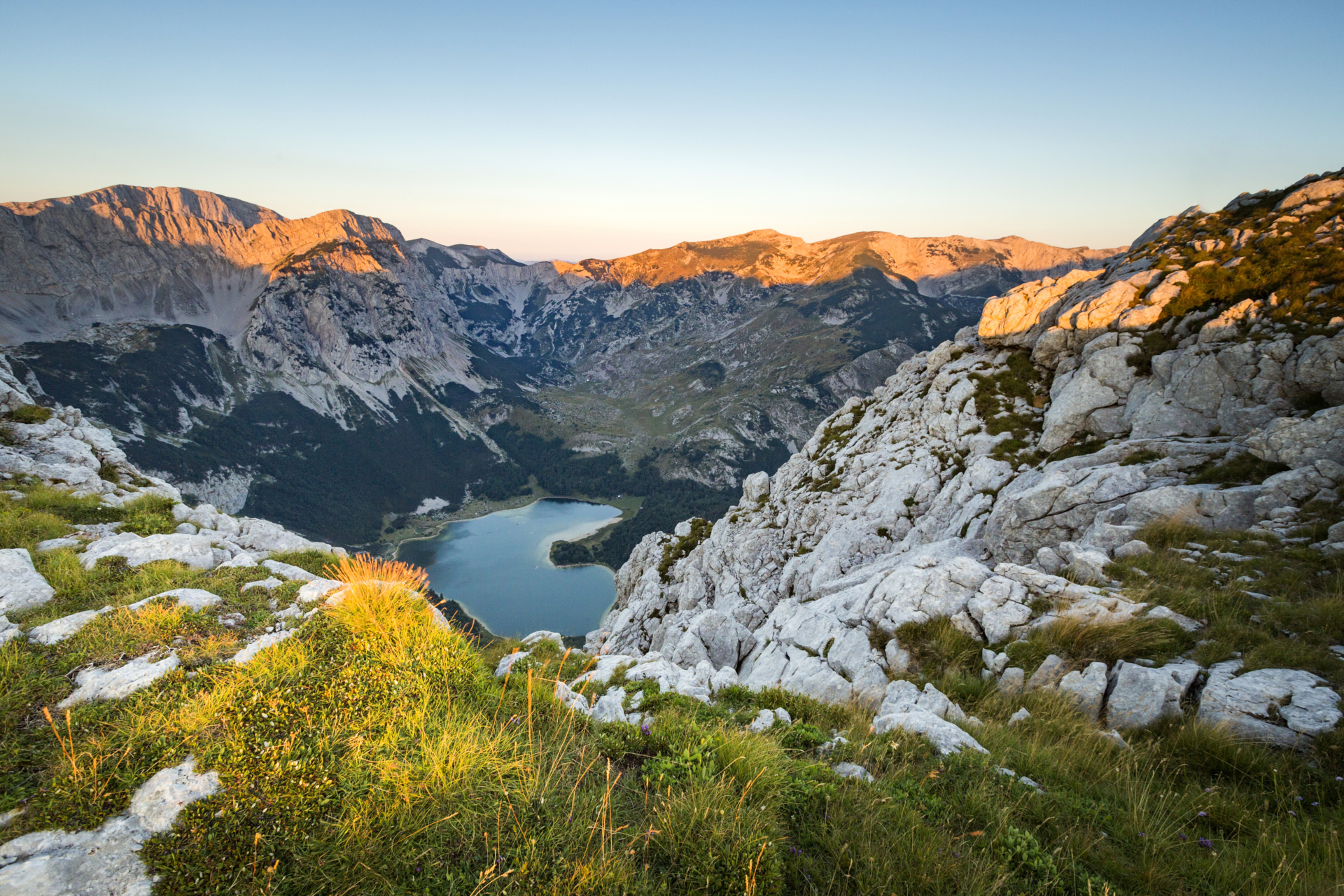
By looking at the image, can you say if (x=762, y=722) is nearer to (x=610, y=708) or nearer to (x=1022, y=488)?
(x=610, y=708)

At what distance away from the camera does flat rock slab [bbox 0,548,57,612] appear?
8477 mm

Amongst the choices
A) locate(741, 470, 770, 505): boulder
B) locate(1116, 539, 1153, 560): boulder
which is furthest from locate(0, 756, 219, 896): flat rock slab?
locate(741, 470, 770, 505): boulder

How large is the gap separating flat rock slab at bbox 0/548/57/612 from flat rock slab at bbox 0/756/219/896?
741 centimetres

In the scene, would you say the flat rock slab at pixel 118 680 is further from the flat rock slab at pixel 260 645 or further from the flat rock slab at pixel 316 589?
the flat rock slab at pixel 316 589

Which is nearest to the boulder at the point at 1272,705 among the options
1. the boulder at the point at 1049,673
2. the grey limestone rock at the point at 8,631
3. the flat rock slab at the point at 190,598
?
the boulder at the point at 1049,673

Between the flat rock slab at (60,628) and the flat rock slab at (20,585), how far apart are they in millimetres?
1475

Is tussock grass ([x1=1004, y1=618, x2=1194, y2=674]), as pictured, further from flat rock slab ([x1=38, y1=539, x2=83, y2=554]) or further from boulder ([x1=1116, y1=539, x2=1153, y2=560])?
flat rock slab ([x1=38, y1=539, x2=83, y2=554])

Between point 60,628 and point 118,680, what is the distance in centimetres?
259

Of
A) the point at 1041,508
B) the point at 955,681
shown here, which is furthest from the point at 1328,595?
the point at 1041,508

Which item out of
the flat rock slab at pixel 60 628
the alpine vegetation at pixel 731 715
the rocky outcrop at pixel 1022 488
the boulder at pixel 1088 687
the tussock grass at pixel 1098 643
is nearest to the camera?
the alpine vegetation at pixel 731 715

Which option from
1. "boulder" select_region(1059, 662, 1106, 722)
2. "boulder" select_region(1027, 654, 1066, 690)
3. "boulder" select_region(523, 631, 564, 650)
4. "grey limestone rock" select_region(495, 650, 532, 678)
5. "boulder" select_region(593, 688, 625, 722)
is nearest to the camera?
"boulder" select_region(593, 688, 625, 722)

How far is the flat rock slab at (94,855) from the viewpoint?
3.63 meters

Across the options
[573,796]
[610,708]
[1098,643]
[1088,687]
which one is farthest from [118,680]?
[1098,643]

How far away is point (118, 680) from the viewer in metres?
6.22
